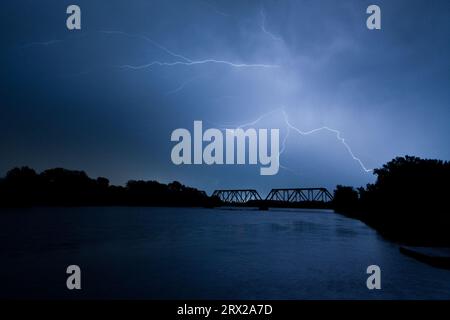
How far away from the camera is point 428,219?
1713 inches

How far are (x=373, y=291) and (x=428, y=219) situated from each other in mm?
33726

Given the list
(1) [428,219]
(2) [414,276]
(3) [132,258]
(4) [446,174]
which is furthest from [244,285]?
(4) [446,174]

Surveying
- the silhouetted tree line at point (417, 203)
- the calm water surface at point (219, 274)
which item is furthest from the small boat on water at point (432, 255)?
the silhouetted tree line at point (417, 203)

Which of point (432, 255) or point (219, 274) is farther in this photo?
point (432, 255)

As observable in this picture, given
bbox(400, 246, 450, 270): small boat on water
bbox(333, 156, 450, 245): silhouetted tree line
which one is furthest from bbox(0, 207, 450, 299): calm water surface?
bbox(333, 156, 450, 245): silhouetted tree line

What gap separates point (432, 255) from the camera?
816 inches

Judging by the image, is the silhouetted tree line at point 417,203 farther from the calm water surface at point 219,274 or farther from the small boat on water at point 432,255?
the calm water surface at point 219,274

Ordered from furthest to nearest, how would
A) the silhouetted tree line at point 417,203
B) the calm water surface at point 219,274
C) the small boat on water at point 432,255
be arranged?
the silhouetted tree line at point 417,203
the small boat on water at point 432,255
the calm water surface at point 219,274

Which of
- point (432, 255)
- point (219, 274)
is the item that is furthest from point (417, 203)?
point (219, 274)

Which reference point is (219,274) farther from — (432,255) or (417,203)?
(417,203)

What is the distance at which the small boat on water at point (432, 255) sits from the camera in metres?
19.7

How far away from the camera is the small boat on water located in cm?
1970

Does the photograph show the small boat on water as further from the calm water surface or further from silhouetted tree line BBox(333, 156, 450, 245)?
silhouetted tree line BBox(333, 156, 450, 245)
